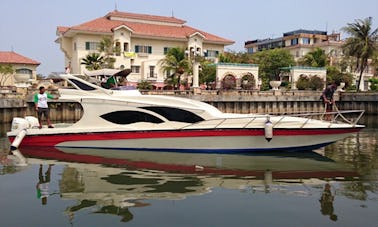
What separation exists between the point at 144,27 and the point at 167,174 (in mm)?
37728

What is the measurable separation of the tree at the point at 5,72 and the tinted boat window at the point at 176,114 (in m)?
33.7

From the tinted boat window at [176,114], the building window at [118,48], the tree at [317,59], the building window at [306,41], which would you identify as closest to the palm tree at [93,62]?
the building window at [118,48]

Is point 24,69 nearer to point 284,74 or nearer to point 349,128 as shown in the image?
point 284,74

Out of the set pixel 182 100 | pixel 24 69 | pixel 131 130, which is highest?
pixel 24 69

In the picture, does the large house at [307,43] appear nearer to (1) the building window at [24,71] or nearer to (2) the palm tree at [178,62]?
(2) the palm tree at [178,62]

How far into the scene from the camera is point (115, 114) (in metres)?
11.2

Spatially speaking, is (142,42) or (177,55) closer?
(177,55)

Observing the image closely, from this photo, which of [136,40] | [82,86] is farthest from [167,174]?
[136,40]

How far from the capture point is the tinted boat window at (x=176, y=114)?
10891mm

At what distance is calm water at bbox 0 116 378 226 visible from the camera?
5.74 metres

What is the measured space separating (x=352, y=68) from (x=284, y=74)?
414 inches

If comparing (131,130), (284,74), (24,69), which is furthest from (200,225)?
(284,74)

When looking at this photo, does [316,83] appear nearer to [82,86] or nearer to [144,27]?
[144,27]

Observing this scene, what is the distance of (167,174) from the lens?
855 cm
